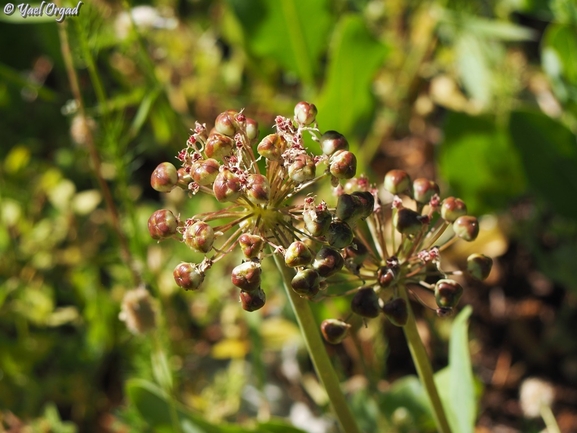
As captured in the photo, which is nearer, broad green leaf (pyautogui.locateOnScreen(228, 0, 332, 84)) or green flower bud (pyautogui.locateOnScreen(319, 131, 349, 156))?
green flower bud (pyautogui.locateOnScreen(319, 131, 349, 156))

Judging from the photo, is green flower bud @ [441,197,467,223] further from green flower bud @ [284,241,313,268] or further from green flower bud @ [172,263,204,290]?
green flower bud @ [172,263,204,290]

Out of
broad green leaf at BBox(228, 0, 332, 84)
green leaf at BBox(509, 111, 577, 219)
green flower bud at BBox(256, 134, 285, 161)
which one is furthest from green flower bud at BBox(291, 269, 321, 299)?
Answer: broad green leaf at BBox(228, 0, 332, 84)

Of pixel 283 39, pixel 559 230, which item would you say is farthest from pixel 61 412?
pixel 559 230

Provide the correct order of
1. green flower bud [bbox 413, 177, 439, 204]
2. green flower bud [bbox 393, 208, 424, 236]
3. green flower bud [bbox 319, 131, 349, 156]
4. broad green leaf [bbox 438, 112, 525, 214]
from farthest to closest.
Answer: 1. broad green leaf [bbox 438, 112, 525, 214]
2. green flower bud [bbox 413, 177, 439, 204]
3. green flower bud [bbox 393, 208, 424, 236]
4. green flower bud [bbox 319, 131, 349, 156]

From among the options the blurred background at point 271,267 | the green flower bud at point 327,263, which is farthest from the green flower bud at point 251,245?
the blurred background at point 271,267

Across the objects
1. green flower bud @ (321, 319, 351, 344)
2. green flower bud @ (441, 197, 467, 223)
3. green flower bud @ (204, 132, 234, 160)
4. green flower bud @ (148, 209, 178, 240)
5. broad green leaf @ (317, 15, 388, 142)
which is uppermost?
broad green leaf @ (317, 15, 388, 142)

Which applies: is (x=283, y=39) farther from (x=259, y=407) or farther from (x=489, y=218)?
(x=259, y=407)
